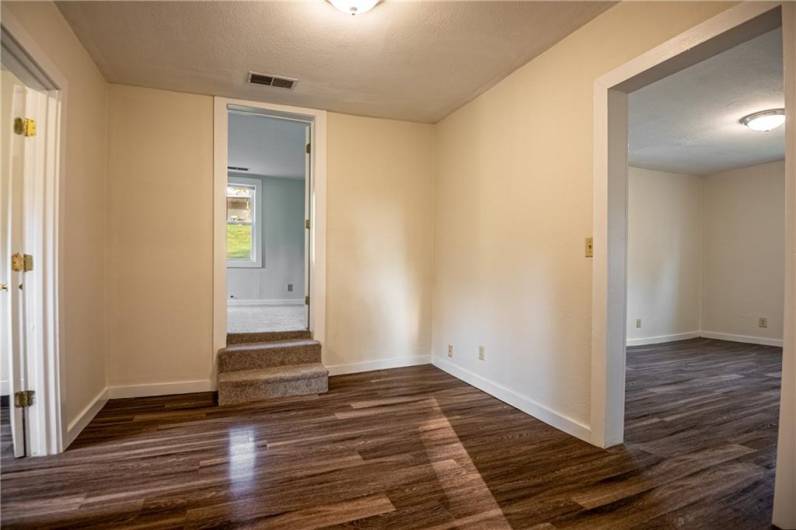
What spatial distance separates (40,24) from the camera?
1.96 m

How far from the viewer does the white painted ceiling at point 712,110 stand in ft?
8.88

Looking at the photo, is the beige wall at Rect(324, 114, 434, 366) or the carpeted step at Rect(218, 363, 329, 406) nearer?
the carpeted step at Rect(218, 363, 329, 406)

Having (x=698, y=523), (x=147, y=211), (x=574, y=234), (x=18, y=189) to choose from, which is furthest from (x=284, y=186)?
(x=698, y=523)

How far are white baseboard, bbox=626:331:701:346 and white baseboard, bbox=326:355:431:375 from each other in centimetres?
314

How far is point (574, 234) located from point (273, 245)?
546cm

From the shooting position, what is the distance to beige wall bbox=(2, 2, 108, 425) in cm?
219

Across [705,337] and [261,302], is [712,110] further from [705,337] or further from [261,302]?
[261,302]

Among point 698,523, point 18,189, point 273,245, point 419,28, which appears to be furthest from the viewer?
point 273,245

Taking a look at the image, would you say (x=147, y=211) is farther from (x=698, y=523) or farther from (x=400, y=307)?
(x=698, y=523)

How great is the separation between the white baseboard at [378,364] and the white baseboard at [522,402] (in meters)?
0.28

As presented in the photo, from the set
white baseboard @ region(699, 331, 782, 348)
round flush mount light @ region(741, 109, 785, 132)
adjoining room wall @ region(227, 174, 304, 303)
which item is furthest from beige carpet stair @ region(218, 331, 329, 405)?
white baseboard @ region(699, 331, 782, 348)

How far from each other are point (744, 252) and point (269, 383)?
6524 millimetres

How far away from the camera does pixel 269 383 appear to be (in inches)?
122

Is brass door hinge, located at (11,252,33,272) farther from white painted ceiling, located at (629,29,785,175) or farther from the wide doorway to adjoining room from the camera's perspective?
white painted ceiling, located at (629,29,785,175)
